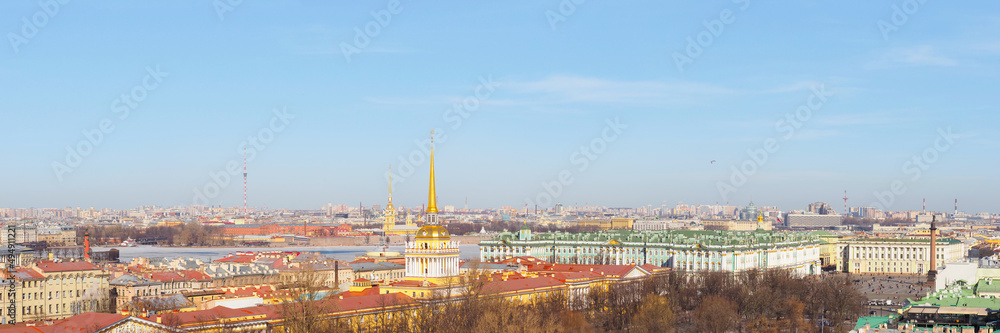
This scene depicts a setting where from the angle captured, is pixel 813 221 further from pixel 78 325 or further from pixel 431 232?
pixel 78 325

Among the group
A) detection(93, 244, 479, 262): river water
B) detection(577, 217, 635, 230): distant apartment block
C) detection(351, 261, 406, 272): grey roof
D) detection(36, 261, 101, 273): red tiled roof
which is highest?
detection(36, 261, 101, 273): red tiled roof

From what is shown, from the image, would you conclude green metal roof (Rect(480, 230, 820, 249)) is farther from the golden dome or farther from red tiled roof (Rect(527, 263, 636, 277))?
the golden dome

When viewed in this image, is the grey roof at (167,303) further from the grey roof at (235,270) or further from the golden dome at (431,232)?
the grey roof at (235,270)

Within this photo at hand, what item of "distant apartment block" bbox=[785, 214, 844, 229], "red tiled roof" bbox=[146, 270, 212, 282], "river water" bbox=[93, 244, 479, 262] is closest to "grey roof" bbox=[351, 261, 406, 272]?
"red tiled roof" bbox=[146, 270, 212, 282]

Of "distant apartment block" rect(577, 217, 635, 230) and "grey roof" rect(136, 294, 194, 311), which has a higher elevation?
"grey roof" rect(136, 294, 194, 311)

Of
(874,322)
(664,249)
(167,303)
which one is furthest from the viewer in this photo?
(664,249)

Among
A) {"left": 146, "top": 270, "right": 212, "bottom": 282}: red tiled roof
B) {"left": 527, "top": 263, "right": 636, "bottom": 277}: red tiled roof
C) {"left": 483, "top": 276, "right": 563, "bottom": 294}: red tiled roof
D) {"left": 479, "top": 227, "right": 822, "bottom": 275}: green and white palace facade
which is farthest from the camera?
{"left": 479, "top": 227, "right": 822, "bottom": 275}: green and white palace facade

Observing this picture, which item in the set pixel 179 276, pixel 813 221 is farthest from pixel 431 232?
pixel 813 221

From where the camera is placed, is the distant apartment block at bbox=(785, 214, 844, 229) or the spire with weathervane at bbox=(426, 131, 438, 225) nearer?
the spire with weathervane at bbox=(426, 131, 438, 225)

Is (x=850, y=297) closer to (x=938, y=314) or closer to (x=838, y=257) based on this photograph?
(x=938, y=314)
